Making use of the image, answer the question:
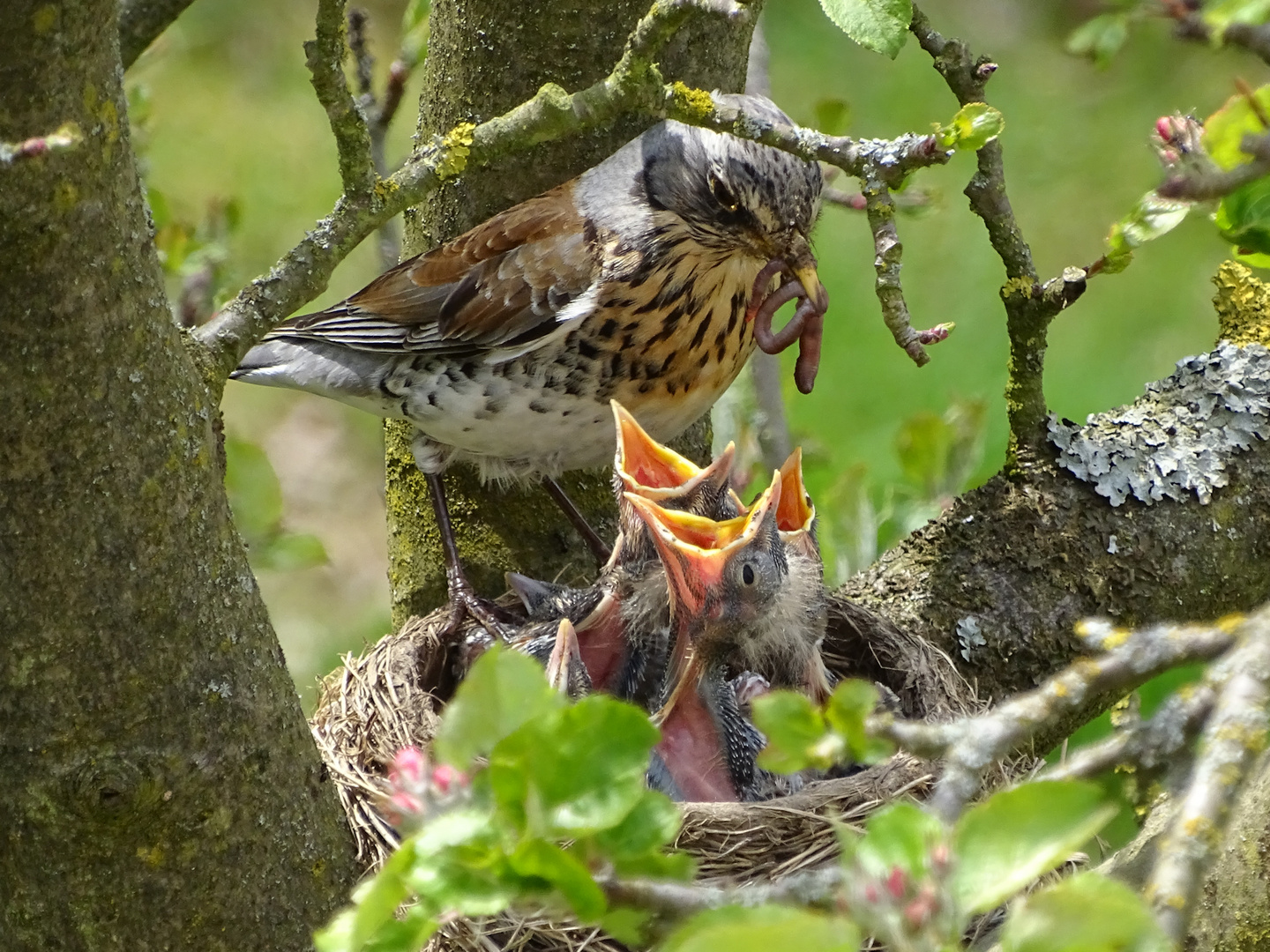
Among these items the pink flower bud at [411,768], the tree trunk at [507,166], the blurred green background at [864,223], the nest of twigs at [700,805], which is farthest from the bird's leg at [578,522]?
the blurred green background at [864,223]

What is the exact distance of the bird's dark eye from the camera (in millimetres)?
2900

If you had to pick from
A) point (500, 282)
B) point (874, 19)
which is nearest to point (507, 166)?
point (500, 282)

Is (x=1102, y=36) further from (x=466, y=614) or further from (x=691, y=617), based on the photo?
(x=466, y=614)

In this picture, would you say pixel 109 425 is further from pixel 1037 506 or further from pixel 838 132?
pixel 838 132

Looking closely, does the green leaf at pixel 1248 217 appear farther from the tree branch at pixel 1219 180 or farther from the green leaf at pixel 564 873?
the green leaf at pixel 564 873

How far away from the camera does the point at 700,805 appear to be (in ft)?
7.77

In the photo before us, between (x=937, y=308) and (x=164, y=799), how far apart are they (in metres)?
6.06

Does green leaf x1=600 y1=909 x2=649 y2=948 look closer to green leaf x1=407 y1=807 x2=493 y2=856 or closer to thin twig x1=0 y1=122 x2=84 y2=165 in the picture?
green leaf x1=407 y1=807 x2=493 y2=856

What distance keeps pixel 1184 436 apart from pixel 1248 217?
4.11 feet

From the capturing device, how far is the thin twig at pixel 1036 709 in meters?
1.17

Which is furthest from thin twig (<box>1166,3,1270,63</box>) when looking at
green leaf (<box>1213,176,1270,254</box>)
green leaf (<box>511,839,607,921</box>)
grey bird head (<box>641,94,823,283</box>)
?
grey bird head (<box>641,94,823,283</box>)

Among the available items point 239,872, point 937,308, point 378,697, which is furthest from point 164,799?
point 937,308

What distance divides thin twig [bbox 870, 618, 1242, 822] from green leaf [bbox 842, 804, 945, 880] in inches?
5.0

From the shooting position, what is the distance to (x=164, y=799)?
66.9 inches
